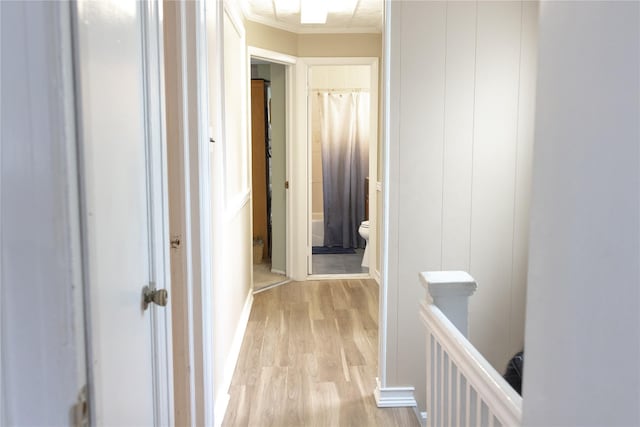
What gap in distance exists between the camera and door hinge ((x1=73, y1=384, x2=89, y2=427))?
734 millimetres

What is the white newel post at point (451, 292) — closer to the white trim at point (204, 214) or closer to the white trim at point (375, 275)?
the white trim at point (204, 214)

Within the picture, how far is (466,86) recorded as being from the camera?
2.56 meters

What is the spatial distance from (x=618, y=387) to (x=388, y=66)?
2.09m

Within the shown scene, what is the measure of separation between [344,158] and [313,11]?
2583mm

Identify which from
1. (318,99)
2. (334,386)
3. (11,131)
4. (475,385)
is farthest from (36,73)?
(318,99)

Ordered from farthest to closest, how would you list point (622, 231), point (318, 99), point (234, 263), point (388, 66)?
1. point (318, 99)
2. point (234, 263)
3. point (388, 66)
4. point (622, 231)

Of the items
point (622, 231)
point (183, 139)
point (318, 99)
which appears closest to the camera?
point (622, 231)

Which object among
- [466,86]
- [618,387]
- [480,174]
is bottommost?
[618,387]

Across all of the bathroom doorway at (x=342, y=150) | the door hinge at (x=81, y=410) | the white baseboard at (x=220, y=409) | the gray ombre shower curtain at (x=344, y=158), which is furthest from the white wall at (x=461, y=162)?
the gray ombre shower curtain at (x=344, y=158)

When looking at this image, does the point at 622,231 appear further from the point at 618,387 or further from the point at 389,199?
the point at 389,199

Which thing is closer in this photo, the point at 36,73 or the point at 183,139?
the point at 36,73

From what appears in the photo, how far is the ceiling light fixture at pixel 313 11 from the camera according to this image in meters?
3.91

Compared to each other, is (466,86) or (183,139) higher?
(466,86)

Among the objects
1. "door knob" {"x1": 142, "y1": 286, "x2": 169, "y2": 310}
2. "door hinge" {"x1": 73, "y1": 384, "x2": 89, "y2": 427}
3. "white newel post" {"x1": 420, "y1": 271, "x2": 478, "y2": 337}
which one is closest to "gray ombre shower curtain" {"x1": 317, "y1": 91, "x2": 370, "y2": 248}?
"white newel post" {"x1": 420, "y1": 271, "x2": 478, "y2": 337}
